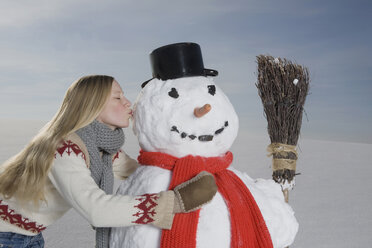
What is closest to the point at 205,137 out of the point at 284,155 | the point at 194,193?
the point at 194,193

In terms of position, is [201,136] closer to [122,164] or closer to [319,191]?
[122,164]

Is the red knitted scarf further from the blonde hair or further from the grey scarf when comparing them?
the blonde hair

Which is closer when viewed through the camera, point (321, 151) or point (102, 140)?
point (102, 140)

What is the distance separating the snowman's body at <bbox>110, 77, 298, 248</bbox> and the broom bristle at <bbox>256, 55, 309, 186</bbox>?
0.96 ft

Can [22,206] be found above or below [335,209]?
above

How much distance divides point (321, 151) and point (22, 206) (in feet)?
15.7

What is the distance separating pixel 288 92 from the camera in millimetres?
1742

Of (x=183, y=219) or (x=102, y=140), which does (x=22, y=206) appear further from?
(x=183, y=219)

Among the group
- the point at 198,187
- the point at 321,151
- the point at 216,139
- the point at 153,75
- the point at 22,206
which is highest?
the point at 153,75

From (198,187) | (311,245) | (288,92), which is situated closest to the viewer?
(198,187)

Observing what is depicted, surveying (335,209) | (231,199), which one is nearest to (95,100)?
(231,199)

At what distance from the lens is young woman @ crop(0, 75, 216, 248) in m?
1.28

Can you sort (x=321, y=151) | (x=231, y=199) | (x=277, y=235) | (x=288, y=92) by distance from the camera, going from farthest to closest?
(x=321, y=151) → (x=288, y=92) → (x=277, y=235) → (x=231, y=199)

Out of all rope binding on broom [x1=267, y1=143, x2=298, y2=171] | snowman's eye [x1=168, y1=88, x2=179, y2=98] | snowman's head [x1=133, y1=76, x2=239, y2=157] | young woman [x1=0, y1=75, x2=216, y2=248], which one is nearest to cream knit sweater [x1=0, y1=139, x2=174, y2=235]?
young woman [x1=0, y1=75, x2=216, y2=248]
